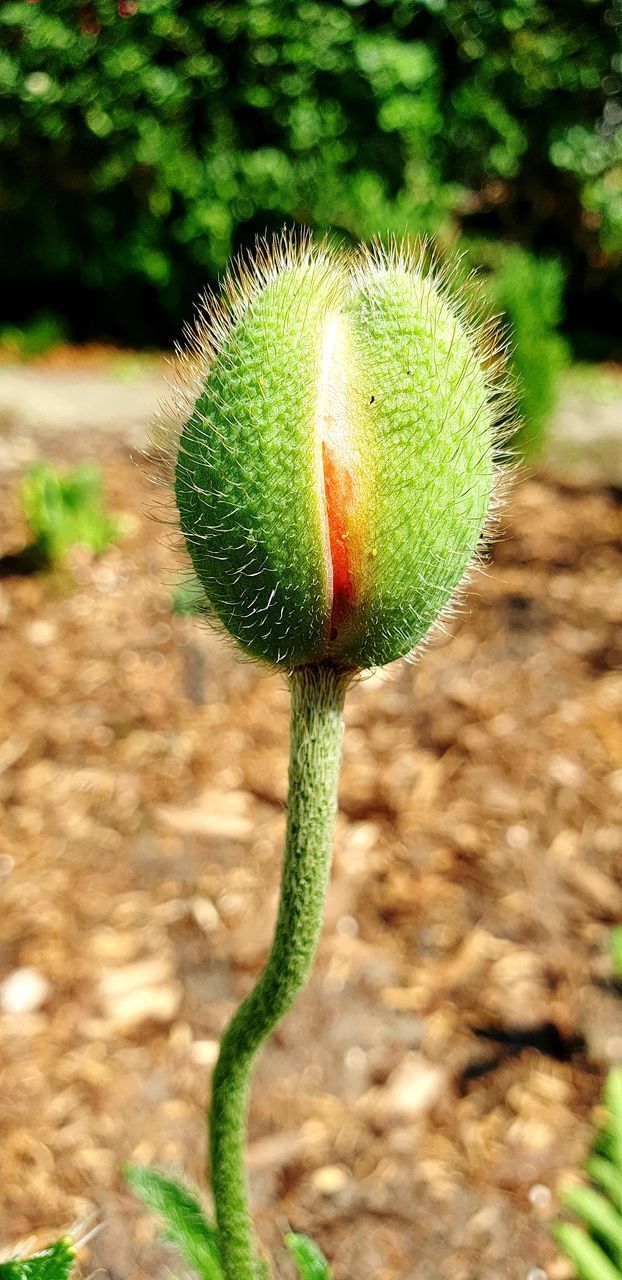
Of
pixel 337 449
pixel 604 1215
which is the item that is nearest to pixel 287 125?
pixel 337 449

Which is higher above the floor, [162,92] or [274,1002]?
[162,92]

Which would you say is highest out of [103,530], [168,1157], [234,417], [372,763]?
[234,417]

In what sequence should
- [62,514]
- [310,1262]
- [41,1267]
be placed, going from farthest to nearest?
1. [62,514]
2. [310,1262]
3. [41,1267]

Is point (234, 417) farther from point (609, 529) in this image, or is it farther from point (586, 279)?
point (586, 279)

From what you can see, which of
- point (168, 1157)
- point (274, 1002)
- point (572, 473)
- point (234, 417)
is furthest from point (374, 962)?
point (572, 473)

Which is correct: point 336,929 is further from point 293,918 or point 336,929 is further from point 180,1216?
point 293,918

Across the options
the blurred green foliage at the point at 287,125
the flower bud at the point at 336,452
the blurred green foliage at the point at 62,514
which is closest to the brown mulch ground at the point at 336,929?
the blurred green foliage at the point at 62,514

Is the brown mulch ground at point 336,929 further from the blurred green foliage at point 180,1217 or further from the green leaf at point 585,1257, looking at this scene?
the blurred green foliage at point 180,1217

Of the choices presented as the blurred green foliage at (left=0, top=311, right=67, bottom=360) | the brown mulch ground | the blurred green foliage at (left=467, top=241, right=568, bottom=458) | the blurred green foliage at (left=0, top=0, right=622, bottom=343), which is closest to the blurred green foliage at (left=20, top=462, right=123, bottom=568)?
the brown mulch ground
